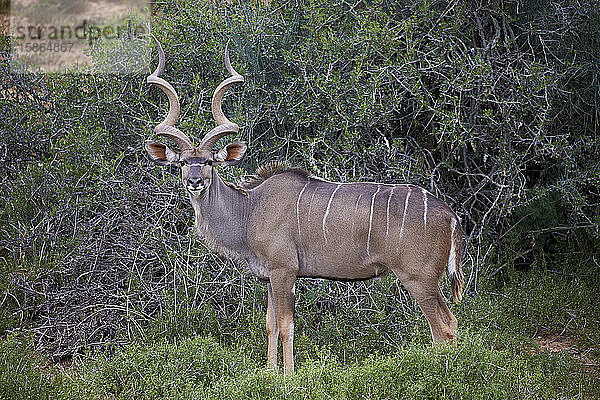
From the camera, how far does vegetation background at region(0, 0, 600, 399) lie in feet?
14.8

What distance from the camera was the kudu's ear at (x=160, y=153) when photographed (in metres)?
3.88

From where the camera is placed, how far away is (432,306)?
12.2 ft

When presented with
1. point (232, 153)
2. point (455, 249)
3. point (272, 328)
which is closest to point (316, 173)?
point (232, 153)

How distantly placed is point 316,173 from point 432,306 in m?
1.46

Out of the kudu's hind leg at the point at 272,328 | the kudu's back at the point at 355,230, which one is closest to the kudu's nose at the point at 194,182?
the kudu's back at the point at 355,230

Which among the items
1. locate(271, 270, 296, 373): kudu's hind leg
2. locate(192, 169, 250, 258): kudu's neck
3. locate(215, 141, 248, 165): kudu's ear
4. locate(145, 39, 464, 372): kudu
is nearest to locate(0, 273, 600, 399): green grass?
locate(271, 270, 296, 373): kudu's hind leg

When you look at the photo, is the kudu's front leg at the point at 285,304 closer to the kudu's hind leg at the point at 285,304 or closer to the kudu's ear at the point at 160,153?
the kudu's hind leg at the point at 285,304

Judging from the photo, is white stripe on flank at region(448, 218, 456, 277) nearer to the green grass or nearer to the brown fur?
the green grass

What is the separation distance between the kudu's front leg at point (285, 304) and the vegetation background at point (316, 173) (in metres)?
0.24

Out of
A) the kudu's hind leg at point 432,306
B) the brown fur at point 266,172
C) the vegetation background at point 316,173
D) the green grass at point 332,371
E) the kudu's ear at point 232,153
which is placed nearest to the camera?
the green grass at point 332,371

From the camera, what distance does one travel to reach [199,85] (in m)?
5.40

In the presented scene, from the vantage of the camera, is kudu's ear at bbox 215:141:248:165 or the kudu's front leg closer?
the kudu's front leg

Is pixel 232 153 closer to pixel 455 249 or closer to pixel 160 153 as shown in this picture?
pixel 160 153

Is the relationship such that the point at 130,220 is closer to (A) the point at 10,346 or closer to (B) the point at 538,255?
(A) the point at 10,346
